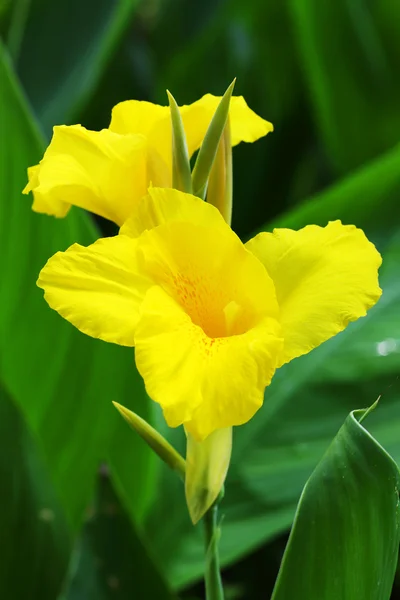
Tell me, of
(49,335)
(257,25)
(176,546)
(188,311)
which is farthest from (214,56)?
(188,311)

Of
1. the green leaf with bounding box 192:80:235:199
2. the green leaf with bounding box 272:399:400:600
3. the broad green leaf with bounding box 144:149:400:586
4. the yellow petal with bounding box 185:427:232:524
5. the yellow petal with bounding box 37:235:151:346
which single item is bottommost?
the broad green leaf with bounding box 144:149:400:586

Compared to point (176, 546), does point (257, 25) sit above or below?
above

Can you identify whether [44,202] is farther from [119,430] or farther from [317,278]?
[119,430]

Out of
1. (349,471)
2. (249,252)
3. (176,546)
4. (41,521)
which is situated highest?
(249,252)

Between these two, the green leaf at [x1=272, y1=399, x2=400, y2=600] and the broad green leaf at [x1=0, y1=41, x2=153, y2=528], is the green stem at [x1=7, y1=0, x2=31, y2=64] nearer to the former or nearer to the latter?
the broad green leaf at [x1=0, y1=41, x2=153, y2=528]

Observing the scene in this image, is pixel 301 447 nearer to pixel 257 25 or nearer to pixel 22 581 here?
pixel 22 581

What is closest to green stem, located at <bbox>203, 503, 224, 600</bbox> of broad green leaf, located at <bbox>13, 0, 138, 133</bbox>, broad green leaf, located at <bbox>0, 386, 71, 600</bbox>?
broad green leaf, located at <bbox>0, 386, 71, 600</bbox>
